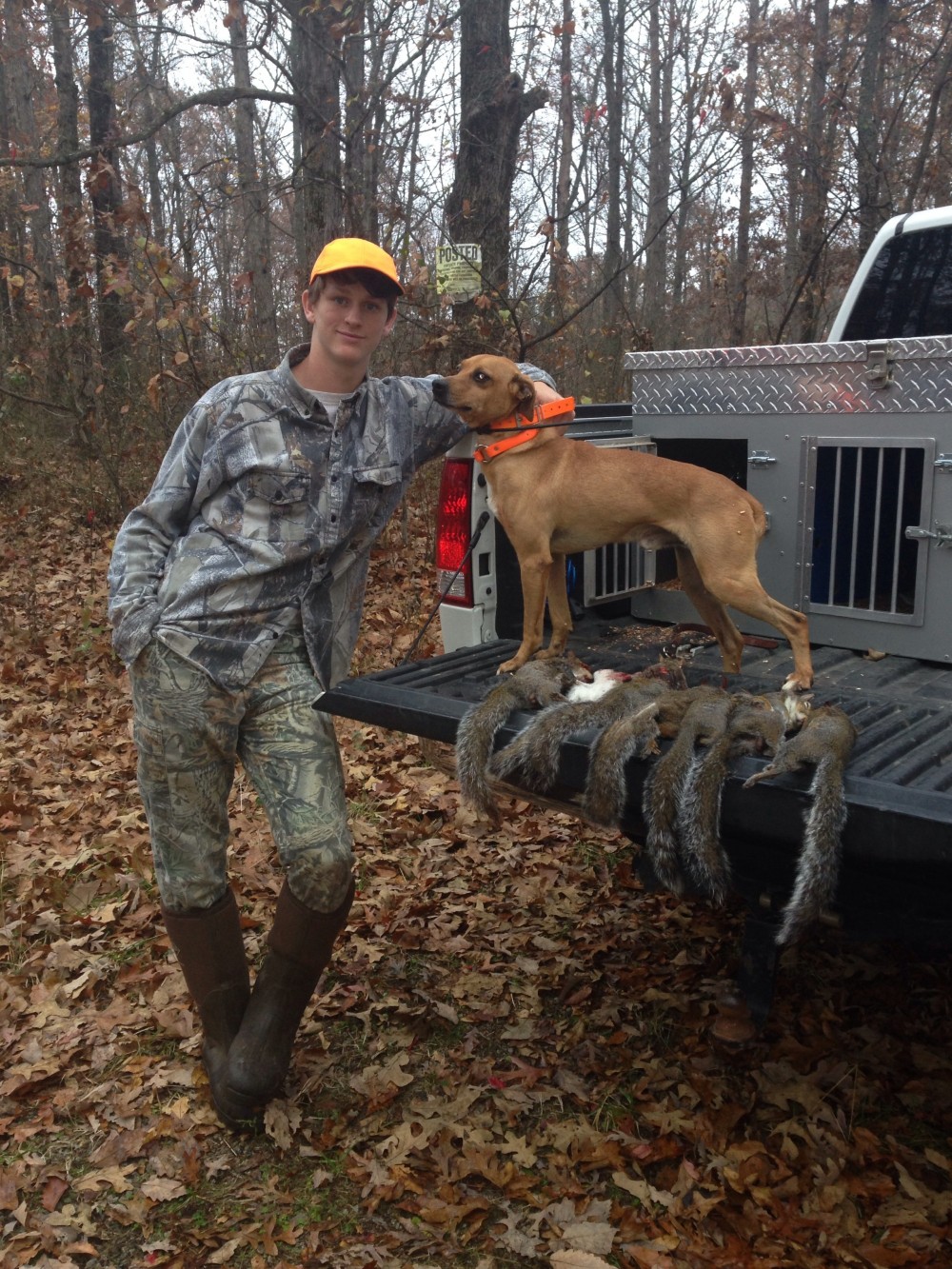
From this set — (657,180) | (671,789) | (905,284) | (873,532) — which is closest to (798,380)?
(873,532)

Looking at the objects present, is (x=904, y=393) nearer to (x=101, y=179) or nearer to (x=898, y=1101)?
(x=898, y=1101)

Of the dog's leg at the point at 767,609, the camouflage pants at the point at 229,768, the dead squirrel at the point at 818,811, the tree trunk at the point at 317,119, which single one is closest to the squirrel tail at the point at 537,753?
the dead squirrel at the point at 818,811

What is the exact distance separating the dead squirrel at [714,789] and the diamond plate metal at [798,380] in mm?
1471

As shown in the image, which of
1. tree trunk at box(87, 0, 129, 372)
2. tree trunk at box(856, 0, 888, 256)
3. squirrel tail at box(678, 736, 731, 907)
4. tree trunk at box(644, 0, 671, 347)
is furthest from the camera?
tree trunk at box(644, 0, 671, 347)

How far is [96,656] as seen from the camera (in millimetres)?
7660

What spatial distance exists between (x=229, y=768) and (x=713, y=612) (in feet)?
5.85

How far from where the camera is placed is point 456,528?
390 cm

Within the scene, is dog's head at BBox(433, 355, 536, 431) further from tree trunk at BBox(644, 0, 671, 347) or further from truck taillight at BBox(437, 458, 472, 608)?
tree trunk at BBox(644, 0, 671, 347)

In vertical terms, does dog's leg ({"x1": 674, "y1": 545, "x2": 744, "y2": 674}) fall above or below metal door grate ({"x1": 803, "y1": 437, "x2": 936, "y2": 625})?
below

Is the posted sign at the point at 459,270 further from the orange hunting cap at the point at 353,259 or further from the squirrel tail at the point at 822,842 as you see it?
the squirrel tail at the point at 822,842

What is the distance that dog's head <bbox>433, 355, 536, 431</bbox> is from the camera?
11.6 feet

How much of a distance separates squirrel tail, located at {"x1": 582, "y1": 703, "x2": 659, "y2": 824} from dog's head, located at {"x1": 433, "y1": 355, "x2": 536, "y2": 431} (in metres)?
1.40

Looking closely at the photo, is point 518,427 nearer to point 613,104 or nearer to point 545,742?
point 545,742

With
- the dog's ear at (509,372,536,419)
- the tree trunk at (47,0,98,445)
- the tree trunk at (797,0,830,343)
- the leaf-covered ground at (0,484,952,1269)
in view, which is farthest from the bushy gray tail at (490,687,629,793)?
the tree trunk at (797,0,830,343)
